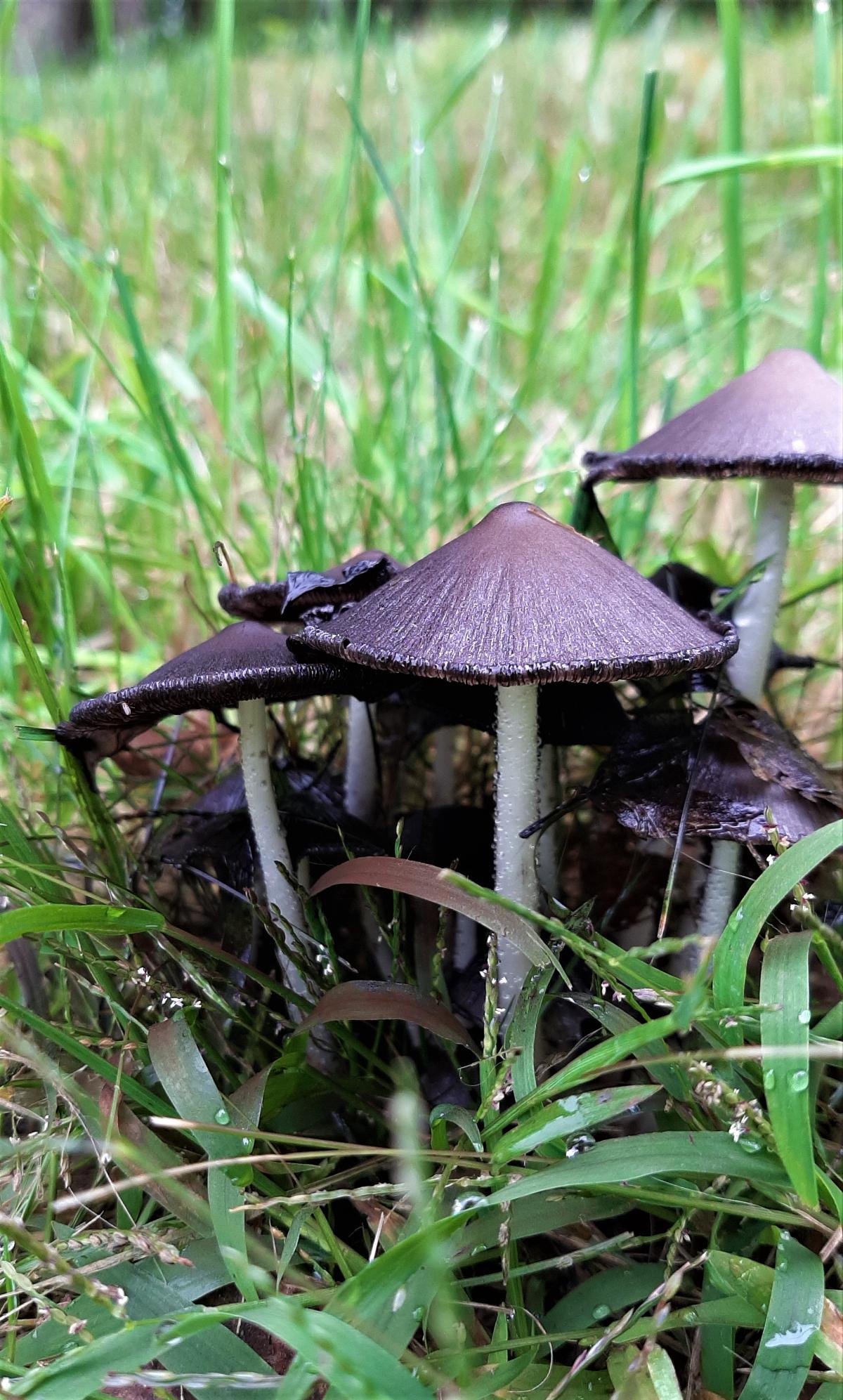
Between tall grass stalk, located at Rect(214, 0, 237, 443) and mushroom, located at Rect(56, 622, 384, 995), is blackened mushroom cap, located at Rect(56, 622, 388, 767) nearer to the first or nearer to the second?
mushroom, located at Rect(56, 622, 384, 995)

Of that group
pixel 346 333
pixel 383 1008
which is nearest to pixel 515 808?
pixel 383 1008

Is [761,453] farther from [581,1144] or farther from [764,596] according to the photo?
[581,1144]

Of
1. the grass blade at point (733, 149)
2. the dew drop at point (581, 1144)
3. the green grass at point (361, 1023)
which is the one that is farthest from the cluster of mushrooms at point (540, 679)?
the grass blade at point (733, 149)

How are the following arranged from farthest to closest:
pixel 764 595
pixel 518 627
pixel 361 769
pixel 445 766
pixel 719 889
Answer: pixel 445 766
pixel 361 769
pixel 764 595
pixel 719 889
pixel 518 627

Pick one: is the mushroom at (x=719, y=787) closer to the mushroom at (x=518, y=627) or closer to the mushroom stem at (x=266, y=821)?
the mushroom at (x=518, y=627)

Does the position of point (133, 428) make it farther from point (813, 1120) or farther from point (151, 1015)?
A: point (813, 1120)

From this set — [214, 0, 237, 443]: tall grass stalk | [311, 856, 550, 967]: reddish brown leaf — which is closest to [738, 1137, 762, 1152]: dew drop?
[311, 856, 550, 967]: reddish brown leaf
